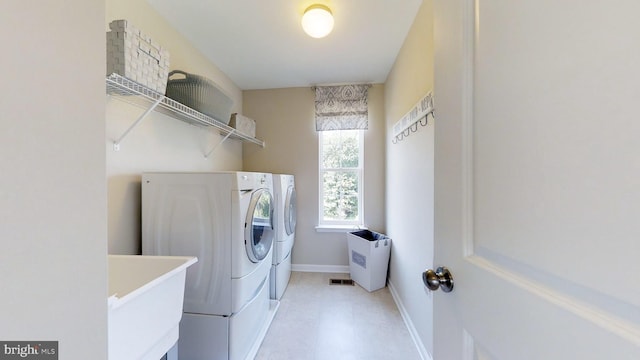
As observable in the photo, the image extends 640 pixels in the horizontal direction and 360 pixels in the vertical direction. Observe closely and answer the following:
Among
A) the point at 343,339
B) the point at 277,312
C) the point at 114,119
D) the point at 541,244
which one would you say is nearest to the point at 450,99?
the point at 541,244

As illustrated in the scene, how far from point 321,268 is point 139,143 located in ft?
8.03

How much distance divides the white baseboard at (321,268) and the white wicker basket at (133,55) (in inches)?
102

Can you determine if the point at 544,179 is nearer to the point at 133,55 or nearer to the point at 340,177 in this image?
the point at 133,55

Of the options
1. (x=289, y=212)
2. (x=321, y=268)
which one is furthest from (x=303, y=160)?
(x=321, y=268)

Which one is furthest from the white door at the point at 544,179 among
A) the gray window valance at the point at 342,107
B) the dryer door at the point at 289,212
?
the gray window valance at the point at 342,107

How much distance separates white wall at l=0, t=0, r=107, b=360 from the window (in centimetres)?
275

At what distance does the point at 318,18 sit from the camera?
1661 mm

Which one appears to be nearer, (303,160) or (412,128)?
(412,128)

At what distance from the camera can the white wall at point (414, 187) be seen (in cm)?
159

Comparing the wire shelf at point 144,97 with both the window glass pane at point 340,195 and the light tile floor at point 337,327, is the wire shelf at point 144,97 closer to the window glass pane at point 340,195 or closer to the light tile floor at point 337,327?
the window glass pane at point 340,195

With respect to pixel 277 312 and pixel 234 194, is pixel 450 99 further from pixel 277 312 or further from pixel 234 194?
pixel 277 312

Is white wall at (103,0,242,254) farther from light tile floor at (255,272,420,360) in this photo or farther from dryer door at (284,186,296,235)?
light tile floor at (255,272,420,360)

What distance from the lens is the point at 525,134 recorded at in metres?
0.43

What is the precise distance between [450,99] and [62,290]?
3.14ft
